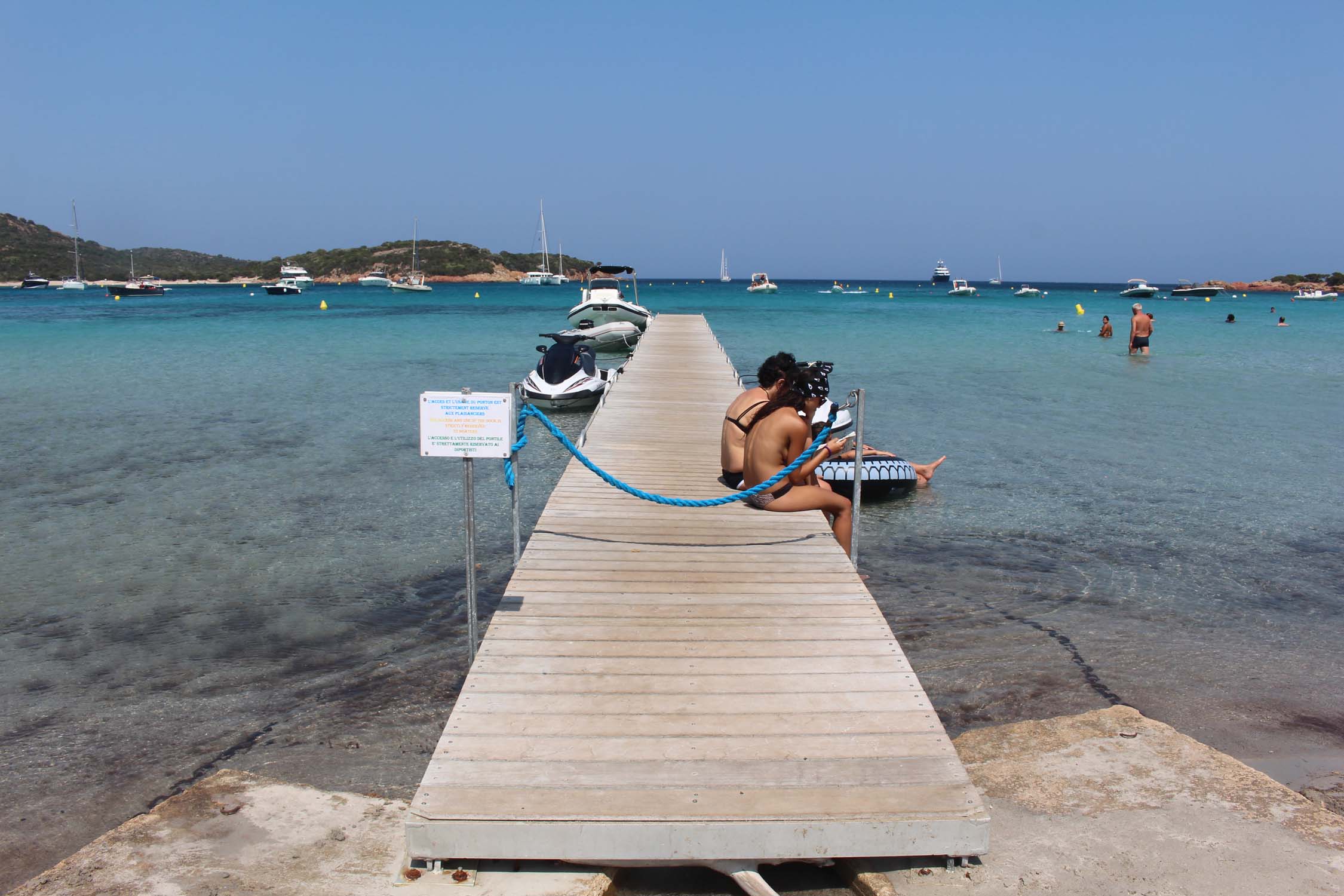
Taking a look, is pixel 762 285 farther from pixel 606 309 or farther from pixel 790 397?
pixel 790 397

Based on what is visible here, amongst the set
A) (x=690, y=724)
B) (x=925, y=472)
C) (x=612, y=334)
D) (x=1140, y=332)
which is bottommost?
(x=925, y=472)

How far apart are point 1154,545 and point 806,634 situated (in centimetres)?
675

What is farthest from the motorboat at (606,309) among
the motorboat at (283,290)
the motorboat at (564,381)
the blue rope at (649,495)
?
the motorboat at (283,290)

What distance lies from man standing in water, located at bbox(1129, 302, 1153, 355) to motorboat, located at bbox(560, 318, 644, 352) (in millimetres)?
18824

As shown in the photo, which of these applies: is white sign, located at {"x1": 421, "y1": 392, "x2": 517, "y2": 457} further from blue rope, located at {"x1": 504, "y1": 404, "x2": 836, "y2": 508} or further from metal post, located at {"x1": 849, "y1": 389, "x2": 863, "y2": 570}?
metal post, located at {"x1": 849, "y1": 389, "x2": 863, "y2": 570}

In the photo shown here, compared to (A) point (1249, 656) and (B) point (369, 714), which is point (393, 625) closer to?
(B) point (369, 714)

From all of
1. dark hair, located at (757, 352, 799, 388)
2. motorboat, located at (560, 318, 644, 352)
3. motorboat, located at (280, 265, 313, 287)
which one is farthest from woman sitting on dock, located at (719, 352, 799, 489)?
motorboat, located at (280, 265, 313, 287)

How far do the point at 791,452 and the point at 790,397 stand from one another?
45cm

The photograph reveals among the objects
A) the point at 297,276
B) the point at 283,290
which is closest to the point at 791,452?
the point at 283,290

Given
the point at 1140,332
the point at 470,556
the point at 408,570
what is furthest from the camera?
the point at 1140,332

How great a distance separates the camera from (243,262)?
17375cm

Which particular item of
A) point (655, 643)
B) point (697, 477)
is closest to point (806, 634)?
point (655, 643)

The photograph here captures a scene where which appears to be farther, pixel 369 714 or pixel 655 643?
pixel 369 714

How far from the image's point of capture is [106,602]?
792cm
